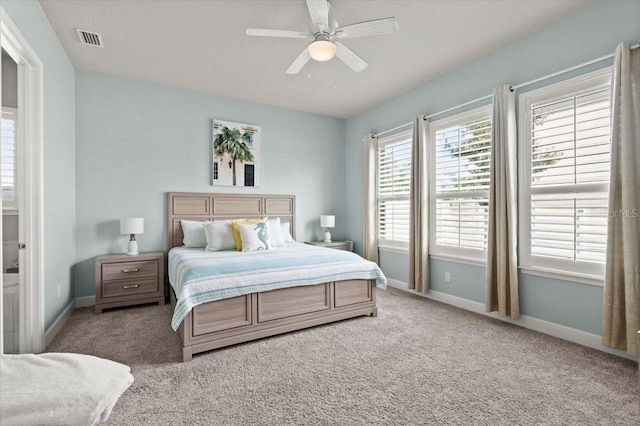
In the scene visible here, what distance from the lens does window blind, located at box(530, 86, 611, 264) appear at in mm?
2586

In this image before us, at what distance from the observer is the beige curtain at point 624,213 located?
7.49 feet

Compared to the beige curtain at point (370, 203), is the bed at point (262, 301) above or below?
below

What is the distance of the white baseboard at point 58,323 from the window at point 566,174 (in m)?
4.44

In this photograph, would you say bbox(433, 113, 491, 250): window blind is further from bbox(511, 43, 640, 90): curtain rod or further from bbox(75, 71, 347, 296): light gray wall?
bbox(75, 71, 347, 296): light gray wall

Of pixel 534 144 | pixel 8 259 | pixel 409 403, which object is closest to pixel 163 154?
pixel 8 259

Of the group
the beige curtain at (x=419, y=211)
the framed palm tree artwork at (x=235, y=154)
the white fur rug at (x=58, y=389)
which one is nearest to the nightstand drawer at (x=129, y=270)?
the framed palm tree artwork at (x=235, y=154)

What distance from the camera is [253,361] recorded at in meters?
2.42

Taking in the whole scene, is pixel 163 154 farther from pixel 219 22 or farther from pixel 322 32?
pixel 322 32

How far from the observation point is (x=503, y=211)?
3121 millimetres

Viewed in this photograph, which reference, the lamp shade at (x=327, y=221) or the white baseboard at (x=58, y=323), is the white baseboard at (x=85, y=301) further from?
the lamp shade at (x=327, y=221)

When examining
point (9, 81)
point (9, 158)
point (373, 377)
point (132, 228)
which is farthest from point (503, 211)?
point (9, 81)

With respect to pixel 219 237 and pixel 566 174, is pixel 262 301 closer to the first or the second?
pixel 219 237

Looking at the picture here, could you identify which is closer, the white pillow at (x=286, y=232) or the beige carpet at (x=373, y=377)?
the beige carpet at (x=373, y=377)

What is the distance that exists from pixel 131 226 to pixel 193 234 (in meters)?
0.71
